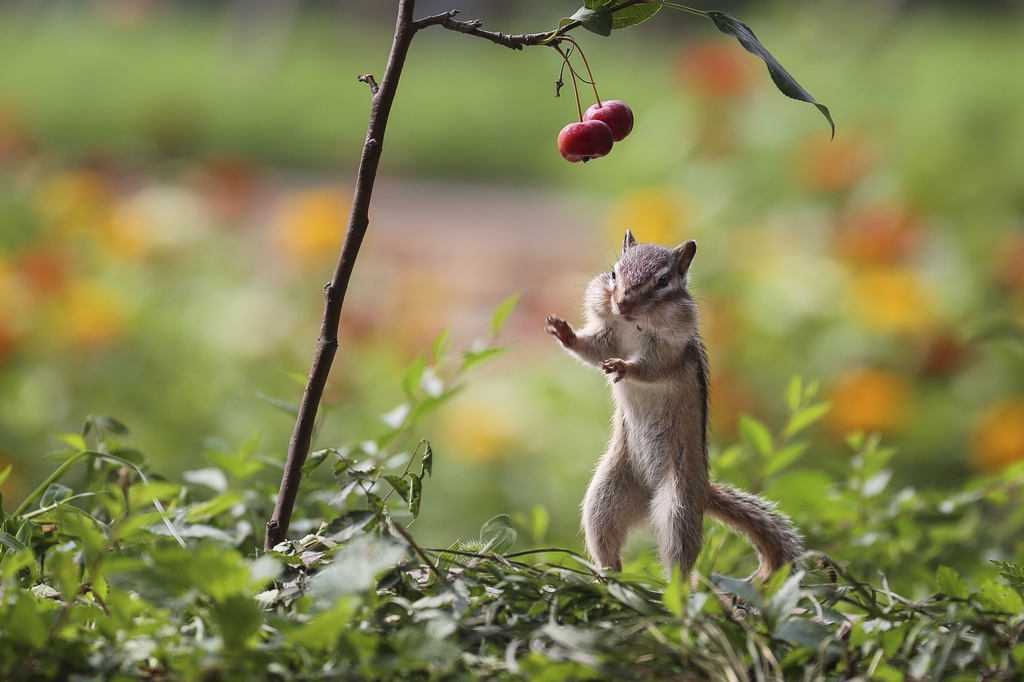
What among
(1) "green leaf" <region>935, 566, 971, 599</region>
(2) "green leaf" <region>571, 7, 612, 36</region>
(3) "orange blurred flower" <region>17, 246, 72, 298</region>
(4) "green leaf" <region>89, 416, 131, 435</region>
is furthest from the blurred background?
(1) "green leaf" <region>935, 566, 971, 599</region>

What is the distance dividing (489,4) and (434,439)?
8.25m

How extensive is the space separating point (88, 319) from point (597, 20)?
254 centimetres

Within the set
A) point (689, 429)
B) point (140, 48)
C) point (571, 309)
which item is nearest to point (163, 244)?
point (571, 309)

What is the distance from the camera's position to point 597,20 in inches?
42.9

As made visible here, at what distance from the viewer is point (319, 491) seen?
1551mm

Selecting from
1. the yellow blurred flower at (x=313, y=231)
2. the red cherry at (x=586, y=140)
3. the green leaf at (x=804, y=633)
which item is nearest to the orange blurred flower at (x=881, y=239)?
the yellow blurred flower at (x=313, y=231)

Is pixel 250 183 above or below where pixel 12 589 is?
below

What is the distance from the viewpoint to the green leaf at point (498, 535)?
1.14 meters

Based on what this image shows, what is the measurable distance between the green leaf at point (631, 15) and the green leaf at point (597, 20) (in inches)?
1.1

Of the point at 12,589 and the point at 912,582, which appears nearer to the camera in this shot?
the point at 12,589

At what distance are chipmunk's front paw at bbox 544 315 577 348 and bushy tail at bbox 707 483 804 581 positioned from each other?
275 millimetres

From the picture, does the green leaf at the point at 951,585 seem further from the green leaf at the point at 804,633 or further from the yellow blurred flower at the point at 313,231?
the yellow blurred flower at the point at 313,231

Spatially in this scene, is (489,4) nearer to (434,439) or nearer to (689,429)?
(434,439)

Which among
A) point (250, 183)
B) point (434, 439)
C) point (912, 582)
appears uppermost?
point (250, 183)
